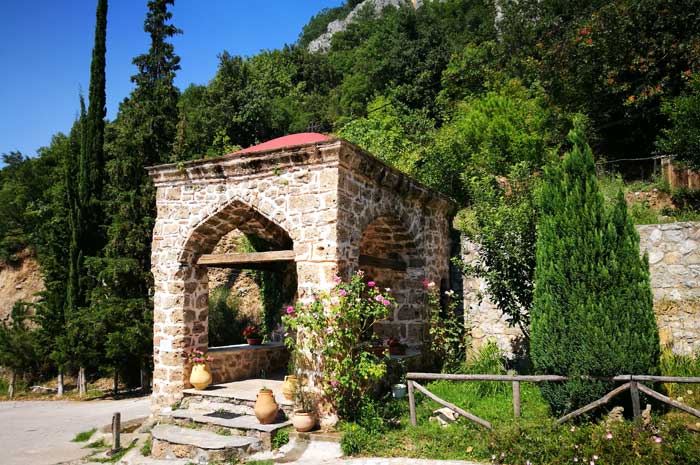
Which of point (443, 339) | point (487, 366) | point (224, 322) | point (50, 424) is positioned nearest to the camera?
point (487, 366)

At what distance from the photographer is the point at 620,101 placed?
1802 centimetres

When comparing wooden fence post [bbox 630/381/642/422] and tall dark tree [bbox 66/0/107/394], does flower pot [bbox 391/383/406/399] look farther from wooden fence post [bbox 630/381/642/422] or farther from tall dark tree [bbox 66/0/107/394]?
tall dark tree [bbox 66/0/107/394]

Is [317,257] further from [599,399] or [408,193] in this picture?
[599,399]

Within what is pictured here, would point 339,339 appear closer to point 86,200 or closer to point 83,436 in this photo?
point 83,436

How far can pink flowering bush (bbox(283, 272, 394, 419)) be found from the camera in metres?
6.64

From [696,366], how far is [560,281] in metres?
3.41

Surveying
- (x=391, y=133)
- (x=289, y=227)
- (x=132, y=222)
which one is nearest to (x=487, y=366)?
(x=289, y=227)

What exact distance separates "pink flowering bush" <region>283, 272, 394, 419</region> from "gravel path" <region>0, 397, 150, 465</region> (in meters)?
4.15

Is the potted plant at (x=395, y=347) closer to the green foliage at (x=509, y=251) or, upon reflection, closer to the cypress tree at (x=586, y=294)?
the green foliage at (x=509, y=251)

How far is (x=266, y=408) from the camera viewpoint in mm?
6906

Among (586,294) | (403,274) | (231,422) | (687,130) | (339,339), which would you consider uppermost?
(687,130)

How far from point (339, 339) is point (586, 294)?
3154mm

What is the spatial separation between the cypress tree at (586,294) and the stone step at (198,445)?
395 cm

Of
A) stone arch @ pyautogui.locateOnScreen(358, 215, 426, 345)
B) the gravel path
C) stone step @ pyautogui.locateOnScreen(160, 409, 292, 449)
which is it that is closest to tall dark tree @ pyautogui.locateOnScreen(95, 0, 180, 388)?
the gravel path
